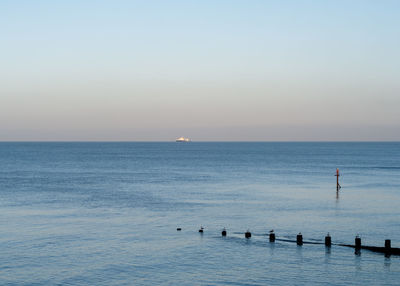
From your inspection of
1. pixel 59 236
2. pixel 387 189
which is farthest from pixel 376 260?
pixel 387 189

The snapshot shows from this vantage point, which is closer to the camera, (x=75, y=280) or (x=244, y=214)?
(x=75, y=280)

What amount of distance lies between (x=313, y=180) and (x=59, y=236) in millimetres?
77368

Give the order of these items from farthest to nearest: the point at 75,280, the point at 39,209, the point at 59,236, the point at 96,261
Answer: the point at 39,209, the point at 59,236, the point at 96,261, the point at 75,280

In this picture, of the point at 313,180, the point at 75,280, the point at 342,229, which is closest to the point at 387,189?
the point at 313,180

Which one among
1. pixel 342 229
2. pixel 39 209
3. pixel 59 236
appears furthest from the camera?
pixel 39 209

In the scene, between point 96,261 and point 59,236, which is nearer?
point 96,261

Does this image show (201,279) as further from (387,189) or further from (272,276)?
(387,189)

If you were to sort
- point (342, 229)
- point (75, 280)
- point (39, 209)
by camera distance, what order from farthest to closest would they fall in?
point (39, 209) → point (342, 229) → point (75, 280)

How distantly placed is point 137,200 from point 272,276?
147 feet

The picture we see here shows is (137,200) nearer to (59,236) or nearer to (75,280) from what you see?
(59,236)

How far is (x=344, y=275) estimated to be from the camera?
3912cm

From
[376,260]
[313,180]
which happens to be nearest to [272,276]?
[376,260]

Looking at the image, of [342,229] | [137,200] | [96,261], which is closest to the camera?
[96,261]

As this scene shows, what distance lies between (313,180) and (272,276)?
3177 inches
